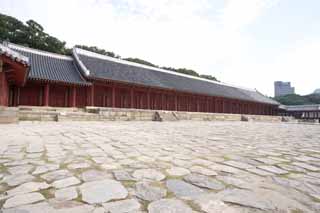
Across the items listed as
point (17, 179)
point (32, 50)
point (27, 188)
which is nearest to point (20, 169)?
point (17, 179)

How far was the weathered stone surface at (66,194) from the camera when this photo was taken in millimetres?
1444

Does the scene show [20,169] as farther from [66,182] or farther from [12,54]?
[12,54]

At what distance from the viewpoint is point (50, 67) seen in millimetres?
14719

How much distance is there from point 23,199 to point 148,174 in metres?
1.01

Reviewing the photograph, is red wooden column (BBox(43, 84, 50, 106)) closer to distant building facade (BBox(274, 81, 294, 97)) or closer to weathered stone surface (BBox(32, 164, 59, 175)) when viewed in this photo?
weathered stone surface (BBox(32, 164, 59, 175))

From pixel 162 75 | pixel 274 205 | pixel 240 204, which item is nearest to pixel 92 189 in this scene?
pixel 240 204

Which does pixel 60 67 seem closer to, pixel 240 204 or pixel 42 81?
pixel 42 81

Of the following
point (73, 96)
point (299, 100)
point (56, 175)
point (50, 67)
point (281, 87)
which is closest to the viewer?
point (56, 175)

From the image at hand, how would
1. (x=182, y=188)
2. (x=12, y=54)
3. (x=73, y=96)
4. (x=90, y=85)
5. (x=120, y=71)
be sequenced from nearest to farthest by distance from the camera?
(x=182, y=188) → (x=12, y=54) → (x=73, y=96) → (x=90, y=85) → (x=120, y=71)

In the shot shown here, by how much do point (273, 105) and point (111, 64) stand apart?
1042 inches

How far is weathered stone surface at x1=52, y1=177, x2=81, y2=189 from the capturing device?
65.5 inches

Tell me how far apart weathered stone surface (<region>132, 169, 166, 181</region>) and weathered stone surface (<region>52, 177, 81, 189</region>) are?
52cm

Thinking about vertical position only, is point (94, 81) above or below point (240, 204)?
above

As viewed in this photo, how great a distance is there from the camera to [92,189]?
1585 millimetres
